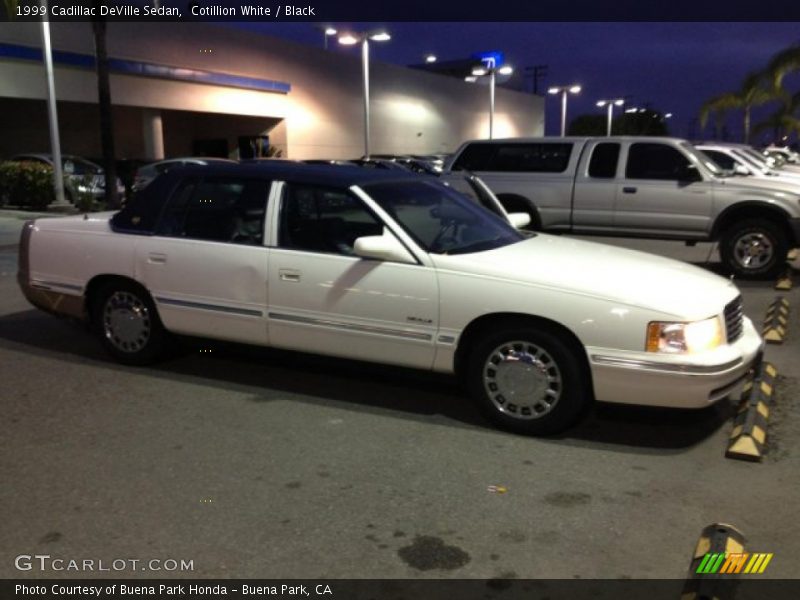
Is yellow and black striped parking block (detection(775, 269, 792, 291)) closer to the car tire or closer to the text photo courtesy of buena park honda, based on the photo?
the text photo courtesy of buena park honda

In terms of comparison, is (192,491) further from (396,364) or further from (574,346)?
(574,346)

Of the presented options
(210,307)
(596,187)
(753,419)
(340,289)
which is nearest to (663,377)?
(753,419)

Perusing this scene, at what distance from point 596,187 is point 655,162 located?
2.86 feet

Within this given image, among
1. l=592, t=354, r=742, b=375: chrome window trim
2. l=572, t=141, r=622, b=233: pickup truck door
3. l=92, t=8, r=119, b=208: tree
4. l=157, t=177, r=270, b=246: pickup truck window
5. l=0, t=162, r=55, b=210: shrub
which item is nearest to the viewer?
l=592, t=354, r=742, b=375: chrome window trim

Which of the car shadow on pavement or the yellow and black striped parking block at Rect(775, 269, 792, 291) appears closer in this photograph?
the car shadow on pavement

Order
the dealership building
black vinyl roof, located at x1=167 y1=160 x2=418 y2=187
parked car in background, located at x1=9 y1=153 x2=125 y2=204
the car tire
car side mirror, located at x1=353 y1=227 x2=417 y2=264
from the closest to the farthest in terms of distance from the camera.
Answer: car side mirror, located at x1=353 y1=227 x2=417 y2=264
black vinyl roof, located at x1=167 y1=160 x2=418 y2=187
the car tire
parked car in background, located at x1=9 y1=153 x2=125 y2=204
the dealership building

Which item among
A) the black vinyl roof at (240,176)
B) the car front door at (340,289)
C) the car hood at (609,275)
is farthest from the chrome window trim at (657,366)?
the black vinyl roof at (240,176)

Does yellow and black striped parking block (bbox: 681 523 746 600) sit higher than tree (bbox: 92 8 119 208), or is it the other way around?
tree (bbox: 92 8 119 208)

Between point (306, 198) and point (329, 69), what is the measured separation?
116 feet

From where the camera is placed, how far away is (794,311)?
820 centimetres

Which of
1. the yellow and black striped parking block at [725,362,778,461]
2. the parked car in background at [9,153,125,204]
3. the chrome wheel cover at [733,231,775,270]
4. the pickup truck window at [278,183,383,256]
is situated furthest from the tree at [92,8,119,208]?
the yellow and black striped parking block at [725,362,778,461]

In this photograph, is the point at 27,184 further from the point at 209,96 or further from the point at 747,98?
the point at 747,98
